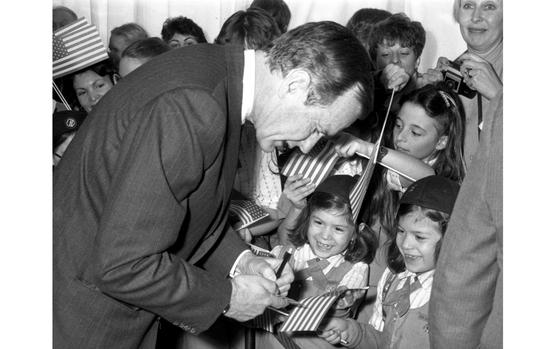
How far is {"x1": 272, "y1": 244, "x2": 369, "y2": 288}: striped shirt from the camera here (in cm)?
292

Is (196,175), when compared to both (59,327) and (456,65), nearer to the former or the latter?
(59,327)

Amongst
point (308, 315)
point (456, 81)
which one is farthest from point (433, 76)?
point (308, 315)

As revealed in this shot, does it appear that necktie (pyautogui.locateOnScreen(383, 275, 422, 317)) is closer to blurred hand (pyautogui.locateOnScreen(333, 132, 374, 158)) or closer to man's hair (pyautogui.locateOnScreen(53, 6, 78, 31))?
blurred hand (pyautogui.locateOnScreen(333, 132, 374, 158))

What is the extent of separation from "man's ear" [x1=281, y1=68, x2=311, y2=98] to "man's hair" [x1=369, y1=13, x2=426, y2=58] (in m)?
1.93

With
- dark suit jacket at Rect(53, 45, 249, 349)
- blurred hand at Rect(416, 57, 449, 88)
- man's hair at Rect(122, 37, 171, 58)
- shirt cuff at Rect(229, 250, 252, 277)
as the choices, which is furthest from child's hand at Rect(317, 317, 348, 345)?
man's hair at Rect(122, 37, 171, 58)

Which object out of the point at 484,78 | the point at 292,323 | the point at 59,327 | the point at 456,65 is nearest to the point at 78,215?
the point at 59,327

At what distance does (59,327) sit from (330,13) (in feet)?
12.2

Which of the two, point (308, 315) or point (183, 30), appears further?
point (183, 30)

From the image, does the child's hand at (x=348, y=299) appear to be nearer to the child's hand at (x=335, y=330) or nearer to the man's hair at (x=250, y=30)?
the child's hand at (x=335, y=330)

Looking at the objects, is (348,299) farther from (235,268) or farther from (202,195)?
(202,195)

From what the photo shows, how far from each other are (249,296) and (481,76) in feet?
5.19

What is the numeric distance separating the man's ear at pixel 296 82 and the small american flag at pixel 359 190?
864mm

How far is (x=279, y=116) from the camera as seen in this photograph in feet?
5.83

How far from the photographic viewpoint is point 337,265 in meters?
2.97
